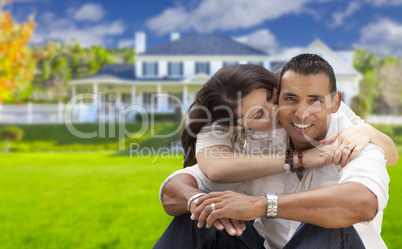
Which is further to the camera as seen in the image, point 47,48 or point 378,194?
point 47,48

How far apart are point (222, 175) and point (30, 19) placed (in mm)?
14184

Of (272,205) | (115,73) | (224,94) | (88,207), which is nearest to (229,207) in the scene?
(272,205)

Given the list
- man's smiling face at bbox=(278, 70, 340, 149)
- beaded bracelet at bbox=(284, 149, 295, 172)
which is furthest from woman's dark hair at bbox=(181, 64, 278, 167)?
beaded bracelet at bbox=(284, 149, 295, 172)

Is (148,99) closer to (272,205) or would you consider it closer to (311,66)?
(311,66)

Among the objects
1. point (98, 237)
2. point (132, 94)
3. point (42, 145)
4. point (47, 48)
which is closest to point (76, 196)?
point (98, 237)

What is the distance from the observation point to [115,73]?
25.2 m

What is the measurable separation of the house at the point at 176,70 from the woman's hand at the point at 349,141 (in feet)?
68.0

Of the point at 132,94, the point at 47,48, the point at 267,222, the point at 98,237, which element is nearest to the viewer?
the point at 267,222

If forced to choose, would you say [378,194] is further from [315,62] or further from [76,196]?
[76,196]

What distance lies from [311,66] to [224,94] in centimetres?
58

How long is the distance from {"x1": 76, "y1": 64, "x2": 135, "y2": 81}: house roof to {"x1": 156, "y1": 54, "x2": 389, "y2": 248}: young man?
2234cm

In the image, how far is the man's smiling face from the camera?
2.24 m

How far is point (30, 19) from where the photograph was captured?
14367 millimetres

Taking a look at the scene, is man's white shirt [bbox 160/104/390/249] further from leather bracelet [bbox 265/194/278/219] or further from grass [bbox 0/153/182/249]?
grass [bbox 0/153/182/249]
